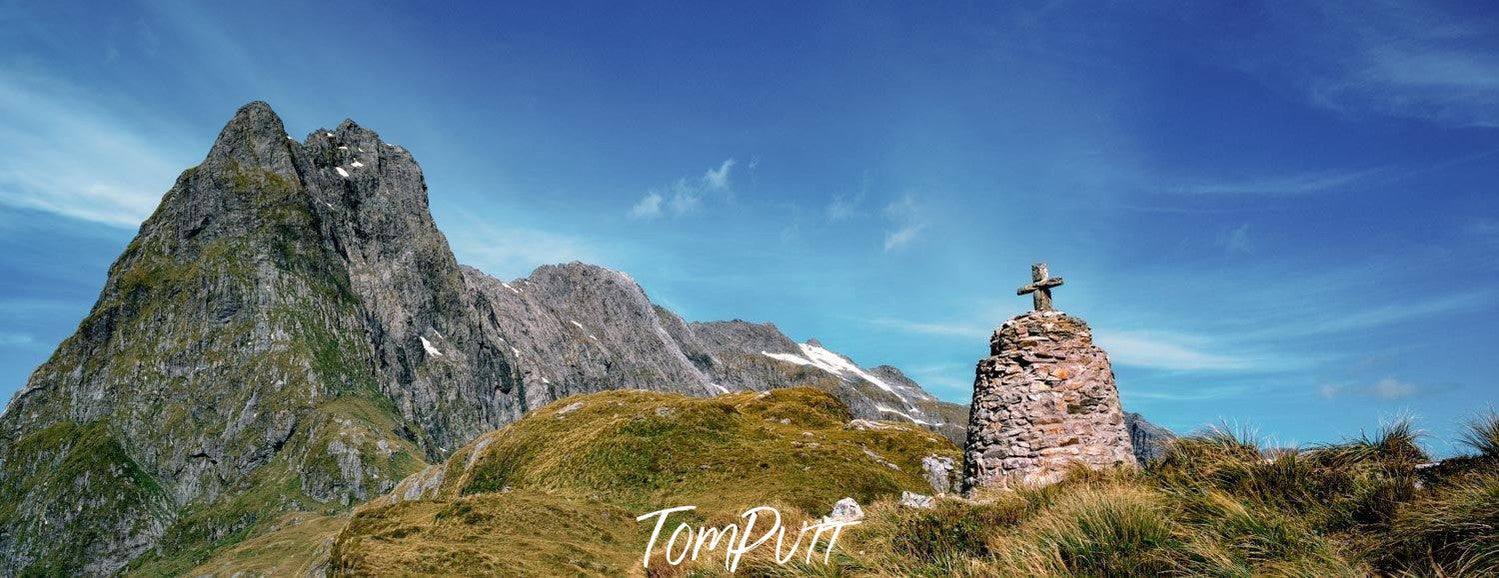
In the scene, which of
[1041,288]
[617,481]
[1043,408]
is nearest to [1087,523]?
[1043,408]

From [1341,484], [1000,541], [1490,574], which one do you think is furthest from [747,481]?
[1490,574]

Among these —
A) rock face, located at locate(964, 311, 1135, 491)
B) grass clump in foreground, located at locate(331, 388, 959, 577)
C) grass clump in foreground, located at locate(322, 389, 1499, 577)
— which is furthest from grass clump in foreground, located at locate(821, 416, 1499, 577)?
grass clump in foreground, located at locate(331, 388, 959, 577)

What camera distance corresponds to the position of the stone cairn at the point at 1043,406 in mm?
19797

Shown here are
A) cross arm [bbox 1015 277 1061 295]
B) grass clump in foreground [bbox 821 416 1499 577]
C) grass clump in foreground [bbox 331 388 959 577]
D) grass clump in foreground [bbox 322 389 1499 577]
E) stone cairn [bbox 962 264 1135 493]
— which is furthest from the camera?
cross arm [bbox 1015 277 1061 295]

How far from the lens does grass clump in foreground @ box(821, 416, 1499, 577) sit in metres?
9.95

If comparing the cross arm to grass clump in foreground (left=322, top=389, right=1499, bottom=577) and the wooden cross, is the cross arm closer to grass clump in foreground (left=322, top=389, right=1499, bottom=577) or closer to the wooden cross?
the wooden cross

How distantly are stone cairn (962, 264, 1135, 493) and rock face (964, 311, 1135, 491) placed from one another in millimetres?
26

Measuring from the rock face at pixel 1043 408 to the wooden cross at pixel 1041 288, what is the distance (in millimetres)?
434

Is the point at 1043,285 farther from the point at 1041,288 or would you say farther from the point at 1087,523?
the point at 1087,523

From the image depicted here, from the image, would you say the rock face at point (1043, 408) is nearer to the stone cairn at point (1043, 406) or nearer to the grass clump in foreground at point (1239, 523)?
Answer: the stone cairn at point (1043, 406)

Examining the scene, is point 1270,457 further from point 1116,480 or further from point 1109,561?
point 1109,561

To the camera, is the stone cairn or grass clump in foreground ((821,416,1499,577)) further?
the stone cairn

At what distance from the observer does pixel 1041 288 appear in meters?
21.6

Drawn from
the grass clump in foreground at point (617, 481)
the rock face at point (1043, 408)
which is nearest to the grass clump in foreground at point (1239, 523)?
the rock face at point (1043, 408)
